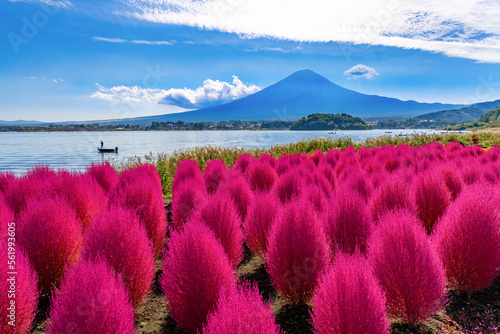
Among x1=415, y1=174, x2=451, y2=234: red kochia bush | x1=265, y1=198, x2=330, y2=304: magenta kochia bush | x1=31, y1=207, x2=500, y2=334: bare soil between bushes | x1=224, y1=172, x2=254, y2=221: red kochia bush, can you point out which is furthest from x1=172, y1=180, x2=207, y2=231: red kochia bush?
x1=415, y1=174, x2=451, y2=234: red kochia bush

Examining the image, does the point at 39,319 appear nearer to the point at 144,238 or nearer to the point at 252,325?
the point at 144,238

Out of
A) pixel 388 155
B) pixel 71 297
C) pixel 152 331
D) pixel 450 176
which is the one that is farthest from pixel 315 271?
pixel 388 155

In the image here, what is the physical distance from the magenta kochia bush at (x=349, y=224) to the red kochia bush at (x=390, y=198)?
115 cm

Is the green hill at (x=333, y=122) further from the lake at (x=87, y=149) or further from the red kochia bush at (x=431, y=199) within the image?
the red kochia bush at (x=431, y=199)

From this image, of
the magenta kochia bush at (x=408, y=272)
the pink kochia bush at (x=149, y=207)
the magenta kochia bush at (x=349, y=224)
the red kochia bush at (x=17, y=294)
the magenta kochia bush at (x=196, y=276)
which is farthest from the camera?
the pink kochia bush at (x=149, y=207)

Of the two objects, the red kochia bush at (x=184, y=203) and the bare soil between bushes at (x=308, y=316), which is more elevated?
the red kochia bush at (x=184, y=203)

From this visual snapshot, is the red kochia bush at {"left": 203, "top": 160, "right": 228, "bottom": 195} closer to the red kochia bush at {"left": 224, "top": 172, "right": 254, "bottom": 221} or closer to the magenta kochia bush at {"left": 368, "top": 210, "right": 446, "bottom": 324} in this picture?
the red kochia bush at {"left": 224, "top": 172, "right": 254, "bottom": 221}

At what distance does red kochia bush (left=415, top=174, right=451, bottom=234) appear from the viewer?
22.1 ft

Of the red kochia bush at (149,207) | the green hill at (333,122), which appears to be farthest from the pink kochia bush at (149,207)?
the green hill at (333,122)

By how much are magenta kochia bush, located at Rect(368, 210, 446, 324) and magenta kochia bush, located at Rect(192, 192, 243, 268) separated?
2.18 metres

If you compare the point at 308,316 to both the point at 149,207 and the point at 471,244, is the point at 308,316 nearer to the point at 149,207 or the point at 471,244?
the point at 471,244

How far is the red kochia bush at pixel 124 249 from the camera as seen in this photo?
3914 millimetres

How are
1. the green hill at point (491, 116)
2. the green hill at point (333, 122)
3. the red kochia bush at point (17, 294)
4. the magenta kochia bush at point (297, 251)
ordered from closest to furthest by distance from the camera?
the red kochia bush at point (17, 294)
the magenta kochia bush at point (297, 251)
the green hill at point (333, 122)
the green hill at point (491, 116)

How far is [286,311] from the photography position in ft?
14.1
